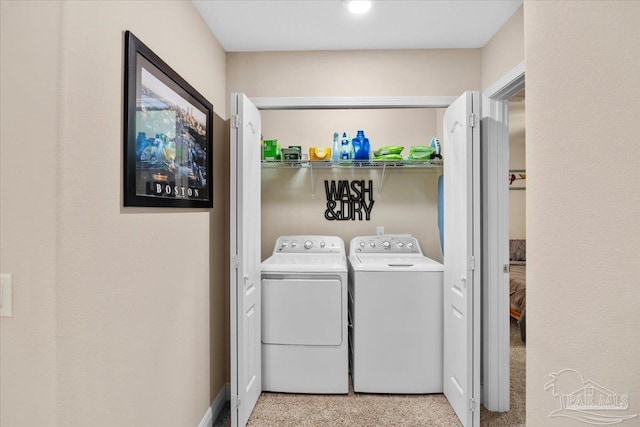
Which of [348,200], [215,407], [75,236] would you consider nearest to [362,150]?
[348,200]

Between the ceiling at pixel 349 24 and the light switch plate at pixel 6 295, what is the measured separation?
1.66 m

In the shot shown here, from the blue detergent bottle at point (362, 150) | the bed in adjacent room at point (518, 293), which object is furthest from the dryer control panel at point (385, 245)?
the bed in adjacent room at point (518, 293)

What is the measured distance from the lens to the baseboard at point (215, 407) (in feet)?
6.81

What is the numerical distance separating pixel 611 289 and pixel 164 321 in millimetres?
1552

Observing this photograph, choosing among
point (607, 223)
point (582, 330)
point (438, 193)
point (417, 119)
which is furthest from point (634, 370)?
point (417, 119)

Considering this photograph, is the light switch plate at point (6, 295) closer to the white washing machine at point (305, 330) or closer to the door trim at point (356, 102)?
the white washing machine at point (305, 330)

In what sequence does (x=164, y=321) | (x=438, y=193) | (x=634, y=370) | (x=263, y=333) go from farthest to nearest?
(x=438, y=193), (x=263, y=333), (x=164, y=321), (x=634, y=370)

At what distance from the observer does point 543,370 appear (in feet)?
3.02

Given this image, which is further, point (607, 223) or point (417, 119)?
point (417, 119)

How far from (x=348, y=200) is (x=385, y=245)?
1.70ft

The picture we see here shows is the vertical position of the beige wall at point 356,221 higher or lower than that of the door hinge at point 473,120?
lower

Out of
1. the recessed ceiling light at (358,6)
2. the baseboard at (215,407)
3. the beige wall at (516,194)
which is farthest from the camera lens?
the beige wall at (516,194)

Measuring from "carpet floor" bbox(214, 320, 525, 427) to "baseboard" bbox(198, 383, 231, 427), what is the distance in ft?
0.16

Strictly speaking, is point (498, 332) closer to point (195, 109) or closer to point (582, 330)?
point (582, 330)
